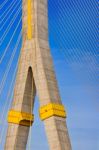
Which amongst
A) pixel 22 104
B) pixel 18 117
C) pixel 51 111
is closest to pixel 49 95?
pixel 51 111

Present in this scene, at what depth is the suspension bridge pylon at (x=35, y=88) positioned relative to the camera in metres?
37.5

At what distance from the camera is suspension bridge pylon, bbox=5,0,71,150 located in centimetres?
3747

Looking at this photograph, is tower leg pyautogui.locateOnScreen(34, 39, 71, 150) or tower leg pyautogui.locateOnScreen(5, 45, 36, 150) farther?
tower leg pyautogui.locateOnScreen(5, 45, 36, 150)

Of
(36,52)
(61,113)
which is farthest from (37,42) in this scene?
(61,113)

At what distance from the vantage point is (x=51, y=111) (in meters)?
37.4

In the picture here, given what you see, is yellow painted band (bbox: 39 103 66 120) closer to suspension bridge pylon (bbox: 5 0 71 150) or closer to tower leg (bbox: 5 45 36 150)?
suspension bridge pylon (bbox: 5 0 71 150)

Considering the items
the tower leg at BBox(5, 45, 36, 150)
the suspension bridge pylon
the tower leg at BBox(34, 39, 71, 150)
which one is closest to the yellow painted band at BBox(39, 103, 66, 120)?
the suspension bridge pylon

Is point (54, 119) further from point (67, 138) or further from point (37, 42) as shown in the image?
point (37, 42)

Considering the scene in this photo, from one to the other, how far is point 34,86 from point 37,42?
3851 millimetres

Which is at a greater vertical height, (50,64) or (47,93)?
(50,64)

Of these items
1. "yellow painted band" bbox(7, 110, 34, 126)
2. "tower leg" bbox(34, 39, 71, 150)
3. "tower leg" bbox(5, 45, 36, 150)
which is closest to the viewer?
"tower leg" bbox(34, 39, 71, 150)

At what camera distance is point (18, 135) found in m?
38.9

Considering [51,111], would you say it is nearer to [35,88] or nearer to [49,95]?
[49,95]

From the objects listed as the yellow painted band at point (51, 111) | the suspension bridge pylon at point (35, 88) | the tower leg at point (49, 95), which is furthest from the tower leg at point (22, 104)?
the yellow painted band at point (51, 111)
